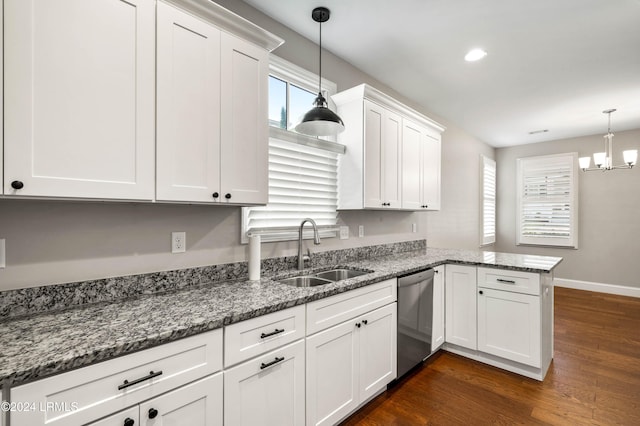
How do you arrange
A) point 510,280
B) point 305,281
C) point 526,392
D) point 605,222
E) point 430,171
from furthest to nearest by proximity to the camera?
point 605,222 < point 430,171 < point 510,280 < point 526,392 < point 305,281

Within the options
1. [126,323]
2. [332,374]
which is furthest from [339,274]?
[126,323]

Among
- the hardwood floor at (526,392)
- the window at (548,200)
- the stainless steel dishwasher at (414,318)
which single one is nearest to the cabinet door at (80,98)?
the stainless steel dishwasher at (414,318)

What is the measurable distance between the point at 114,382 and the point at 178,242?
2.94ft

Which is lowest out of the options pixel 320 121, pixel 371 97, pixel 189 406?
pixel 189 406

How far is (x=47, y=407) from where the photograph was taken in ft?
3.01

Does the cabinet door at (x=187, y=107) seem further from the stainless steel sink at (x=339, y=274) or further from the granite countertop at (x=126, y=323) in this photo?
the stainless steel sink at (x=339, y=274)

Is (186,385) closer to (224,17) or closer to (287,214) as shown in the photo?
(287,214)

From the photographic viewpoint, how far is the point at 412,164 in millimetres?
3227

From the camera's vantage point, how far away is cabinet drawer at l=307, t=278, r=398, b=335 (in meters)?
1.73

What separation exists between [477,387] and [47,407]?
2.71m

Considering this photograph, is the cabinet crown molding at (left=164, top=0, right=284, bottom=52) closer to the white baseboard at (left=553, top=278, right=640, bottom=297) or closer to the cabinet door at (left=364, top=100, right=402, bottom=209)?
the cabinet door at (left=364, top=100, right=402, bottom=209)

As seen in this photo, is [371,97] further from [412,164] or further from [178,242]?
[178,242]

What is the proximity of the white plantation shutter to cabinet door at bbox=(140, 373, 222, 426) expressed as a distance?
1.11 meters

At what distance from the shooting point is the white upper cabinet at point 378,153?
2705 millimetres
